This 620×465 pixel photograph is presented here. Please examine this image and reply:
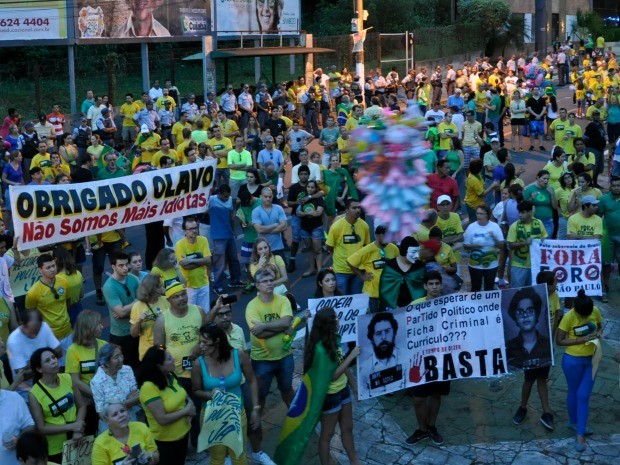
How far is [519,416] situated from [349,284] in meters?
2.58

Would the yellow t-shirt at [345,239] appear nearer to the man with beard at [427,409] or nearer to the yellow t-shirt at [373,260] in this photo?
the yellow t-shirt at [373,260]

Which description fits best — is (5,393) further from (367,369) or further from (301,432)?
(367,369)

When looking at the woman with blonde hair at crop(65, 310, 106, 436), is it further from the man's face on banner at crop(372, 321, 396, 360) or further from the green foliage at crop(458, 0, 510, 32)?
the green foliage at crop(458, 0, 510, 32)

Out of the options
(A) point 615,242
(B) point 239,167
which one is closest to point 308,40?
(B) point 239,167

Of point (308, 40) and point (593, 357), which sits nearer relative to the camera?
point (593, 357)

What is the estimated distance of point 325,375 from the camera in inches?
293

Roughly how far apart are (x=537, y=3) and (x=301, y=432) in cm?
3772

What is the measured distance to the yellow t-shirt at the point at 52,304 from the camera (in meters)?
8.77

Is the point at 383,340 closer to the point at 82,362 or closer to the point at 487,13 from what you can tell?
the point at 82,362

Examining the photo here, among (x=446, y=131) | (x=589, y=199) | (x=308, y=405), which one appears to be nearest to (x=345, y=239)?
(x=308, y=405)

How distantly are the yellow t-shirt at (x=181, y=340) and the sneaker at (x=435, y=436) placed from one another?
89.9 inches

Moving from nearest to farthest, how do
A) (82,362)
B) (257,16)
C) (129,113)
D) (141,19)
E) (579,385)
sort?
(82,362) < (579,385) < (129,113) < (141,19) < (257,16)

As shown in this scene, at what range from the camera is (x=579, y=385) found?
8469 mm

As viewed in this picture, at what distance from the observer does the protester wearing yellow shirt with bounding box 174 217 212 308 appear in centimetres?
1008
